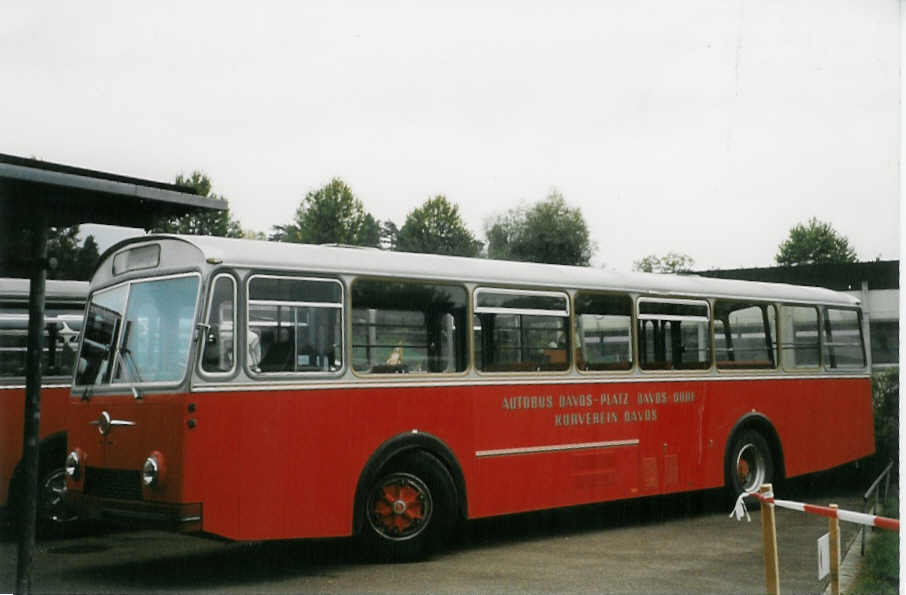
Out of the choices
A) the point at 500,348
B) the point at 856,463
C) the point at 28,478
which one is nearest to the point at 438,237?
the point at 856,463

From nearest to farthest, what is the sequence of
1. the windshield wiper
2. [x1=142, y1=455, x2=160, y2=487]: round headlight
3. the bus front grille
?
[x1=142, y1=455, x2=160, y2=487]: round headlight, the bus front grille, the windshield wiper

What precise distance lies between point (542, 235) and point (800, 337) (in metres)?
47.4

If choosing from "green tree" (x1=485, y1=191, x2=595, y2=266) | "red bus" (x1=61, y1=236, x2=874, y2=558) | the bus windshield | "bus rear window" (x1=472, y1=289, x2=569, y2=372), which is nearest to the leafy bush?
"red bus" (x1=61, y1=236, x2=874, y2=558)

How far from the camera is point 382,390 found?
8.78m

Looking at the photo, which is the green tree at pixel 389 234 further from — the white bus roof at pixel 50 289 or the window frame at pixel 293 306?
the window frame at pixel 293 306

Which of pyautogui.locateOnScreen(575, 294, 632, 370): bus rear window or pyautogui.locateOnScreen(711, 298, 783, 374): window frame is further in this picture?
pyautogui.locateOnScreen(711, 298, 783, 374): window frame

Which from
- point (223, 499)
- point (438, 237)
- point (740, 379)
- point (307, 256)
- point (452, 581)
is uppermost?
point (438, 237)

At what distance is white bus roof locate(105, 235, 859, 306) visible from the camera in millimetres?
8148

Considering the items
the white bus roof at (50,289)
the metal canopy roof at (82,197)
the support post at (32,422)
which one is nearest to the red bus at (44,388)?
the white bus roof at (50,289)

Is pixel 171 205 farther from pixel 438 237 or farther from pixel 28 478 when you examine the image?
pixel 438 237

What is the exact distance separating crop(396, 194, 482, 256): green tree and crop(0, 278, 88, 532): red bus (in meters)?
40.7

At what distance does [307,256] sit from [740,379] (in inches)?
235

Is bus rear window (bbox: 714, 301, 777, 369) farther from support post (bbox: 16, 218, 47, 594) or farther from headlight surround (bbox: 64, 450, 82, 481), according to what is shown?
support post (bbox: 16, 218, 47, 594)

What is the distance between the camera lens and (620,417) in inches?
424
